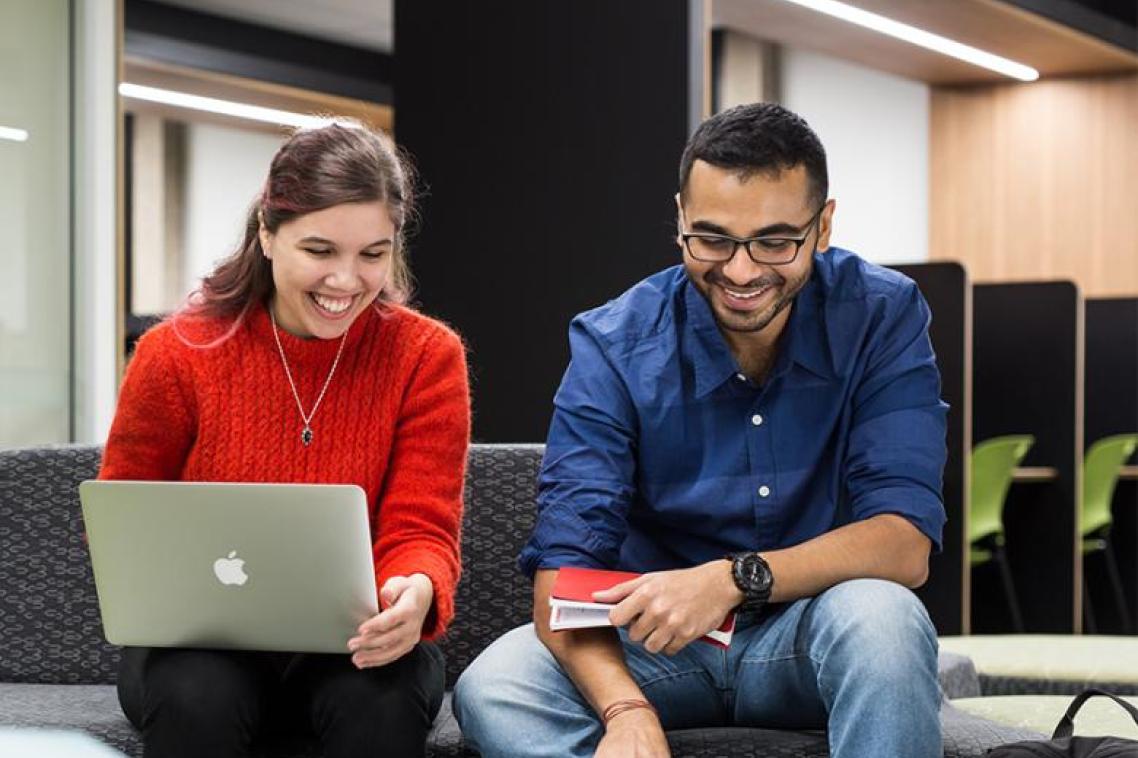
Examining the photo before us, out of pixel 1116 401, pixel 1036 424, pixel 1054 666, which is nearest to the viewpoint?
pixel 1054 666

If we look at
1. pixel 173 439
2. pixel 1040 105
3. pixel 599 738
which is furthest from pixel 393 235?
pixel 1040 105

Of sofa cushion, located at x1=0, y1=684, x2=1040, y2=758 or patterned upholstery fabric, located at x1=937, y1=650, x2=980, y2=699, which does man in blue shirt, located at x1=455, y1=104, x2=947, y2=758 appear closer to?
sofa cushion, located at x1=0, y1=684, x2=1040, y2=758

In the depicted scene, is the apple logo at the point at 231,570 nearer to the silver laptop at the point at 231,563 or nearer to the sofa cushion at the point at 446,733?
the silver laptop at the point at 231,563

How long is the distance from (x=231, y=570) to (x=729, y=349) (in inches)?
26.7

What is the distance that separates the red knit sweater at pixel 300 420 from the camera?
2.10 m

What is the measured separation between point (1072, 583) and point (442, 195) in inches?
105

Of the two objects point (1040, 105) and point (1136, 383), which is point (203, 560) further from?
point (1040, 105)

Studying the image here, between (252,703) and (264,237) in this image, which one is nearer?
(252,703)

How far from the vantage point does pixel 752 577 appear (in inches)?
73.7

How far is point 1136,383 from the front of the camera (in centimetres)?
668

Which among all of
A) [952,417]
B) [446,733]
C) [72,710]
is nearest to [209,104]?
[952,417]

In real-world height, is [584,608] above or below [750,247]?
below

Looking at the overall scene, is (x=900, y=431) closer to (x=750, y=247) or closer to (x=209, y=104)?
(x=750, y=247)

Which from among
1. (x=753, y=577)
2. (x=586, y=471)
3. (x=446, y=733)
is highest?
(x=586, y=471)
